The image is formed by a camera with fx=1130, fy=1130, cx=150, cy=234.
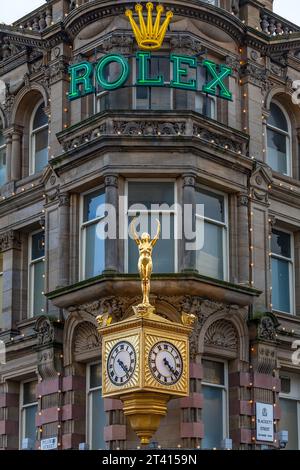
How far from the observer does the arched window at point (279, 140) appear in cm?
3438

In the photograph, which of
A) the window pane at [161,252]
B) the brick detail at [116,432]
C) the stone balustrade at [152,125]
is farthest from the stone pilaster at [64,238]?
the brick detail at [116,432]

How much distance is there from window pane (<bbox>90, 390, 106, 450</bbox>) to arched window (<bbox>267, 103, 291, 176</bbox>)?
30.0 feet

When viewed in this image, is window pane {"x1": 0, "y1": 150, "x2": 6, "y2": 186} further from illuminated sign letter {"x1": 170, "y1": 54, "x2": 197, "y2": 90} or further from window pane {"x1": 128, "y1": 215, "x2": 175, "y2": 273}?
illuminated sign letter {"x1": 170, "y1": 54, "x2": 197, "y2": 90}

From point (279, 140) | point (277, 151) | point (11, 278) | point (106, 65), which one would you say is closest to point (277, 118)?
point (279, 140)

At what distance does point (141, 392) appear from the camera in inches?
738

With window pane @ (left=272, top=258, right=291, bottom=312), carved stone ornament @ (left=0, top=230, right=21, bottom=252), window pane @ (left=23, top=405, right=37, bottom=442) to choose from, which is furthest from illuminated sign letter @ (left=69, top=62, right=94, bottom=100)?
window pane @ (left=23, top=405, right=37, bottom=442)

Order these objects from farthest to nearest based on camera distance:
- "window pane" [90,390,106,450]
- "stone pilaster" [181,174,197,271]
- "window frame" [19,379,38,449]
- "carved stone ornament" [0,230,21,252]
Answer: "carved stone ornament" [0,230,21,252], "window frame" [19,379,38,449], "window pane" [90,390,106,450], "stone pilaster" [181,174,197,271]

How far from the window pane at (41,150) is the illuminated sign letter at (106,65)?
4.22 m

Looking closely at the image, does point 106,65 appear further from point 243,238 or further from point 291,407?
point 291,407

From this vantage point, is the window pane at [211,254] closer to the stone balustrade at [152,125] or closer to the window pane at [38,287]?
Result: the stone balustrade at [152,125]

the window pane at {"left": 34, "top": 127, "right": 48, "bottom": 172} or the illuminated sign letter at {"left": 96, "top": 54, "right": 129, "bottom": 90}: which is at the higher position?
the illuminated sign letter at {"left": 96, "top": 54, "right": 129, "bottom": 90}

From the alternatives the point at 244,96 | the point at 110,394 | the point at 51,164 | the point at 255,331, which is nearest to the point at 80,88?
the point at 51,164

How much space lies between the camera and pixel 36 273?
112 ft

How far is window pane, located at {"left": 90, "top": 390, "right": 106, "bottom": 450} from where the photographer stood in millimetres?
29750
